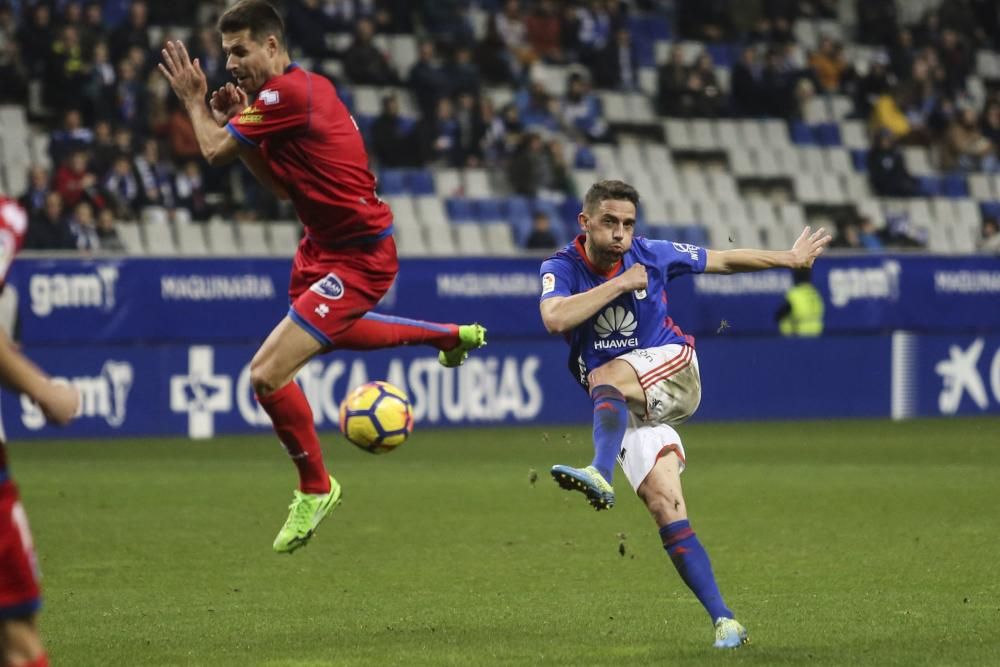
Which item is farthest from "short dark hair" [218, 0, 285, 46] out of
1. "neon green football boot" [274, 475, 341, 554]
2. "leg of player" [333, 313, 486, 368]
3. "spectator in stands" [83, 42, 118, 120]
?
"spectator in stands" [83, 42, 118, 120]

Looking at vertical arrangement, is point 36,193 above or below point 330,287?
below

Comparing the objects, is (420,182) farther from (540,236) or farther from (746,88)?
(746,88)

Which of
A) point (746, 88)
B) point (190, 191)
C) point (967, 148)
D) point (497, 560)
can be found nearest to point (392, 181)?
point (190, 191)

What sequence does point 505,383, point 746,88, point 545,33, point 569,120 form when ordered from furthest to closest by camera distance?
1. point 746,88
2. point 545,33
3. point 569,120
4. point 505,383

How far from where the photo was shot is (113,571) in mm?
10062

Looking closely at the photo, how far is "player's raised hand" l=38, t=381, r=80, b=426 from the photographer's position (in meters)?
4.59

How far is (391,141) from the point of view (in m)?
22.2

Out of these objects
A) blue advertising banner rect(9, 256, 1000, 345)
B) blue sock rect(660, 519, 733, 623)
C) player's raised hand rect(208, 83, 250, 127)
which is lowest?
blue advertising banner rect(9, 256, 1000, 345)

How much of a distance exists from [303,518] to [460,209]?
1498 cm

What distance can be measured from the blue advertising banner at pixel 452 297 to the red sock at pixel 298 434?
411 inches

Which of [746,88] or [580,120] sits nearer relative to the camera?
[580,120]

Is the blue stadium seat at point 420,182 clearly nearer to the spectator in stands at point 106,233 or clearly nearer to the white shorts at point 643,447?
the spectator in stands at point 106,233

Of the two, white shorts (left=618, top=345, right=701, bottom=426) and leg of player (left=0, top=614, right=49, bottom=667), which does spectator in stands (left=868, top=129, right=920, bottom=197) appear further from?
leg of player (left=0, top=614, right=49, bottom=667)

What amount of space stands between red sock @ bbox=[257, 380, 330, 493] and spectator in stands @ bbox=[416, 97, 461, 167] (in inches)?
587
